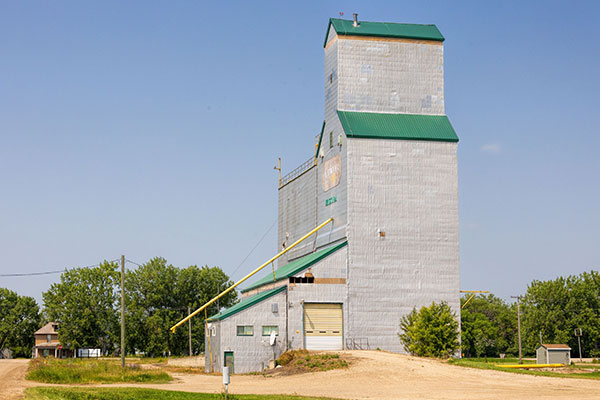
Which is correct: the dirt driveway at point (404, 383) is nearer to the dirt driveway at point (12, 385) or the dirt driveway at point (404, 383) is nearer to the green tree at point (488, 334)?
the dirt driveway at point (12, 385)

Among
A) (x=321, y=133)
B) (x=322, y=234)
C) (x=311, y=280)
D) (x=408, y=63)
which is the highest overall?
(x=408, y=63)

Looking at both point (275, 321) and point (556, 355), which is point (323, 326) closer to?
point (275, 321)

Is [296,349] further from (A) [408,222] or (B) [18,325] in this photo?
(B) [18,325]

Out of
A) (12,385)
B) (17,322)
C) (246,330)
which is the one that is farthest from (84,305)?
(12,385)

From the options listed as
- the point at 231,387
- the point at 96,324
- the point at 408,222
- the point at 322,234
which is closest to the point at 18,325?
the point at 96,324

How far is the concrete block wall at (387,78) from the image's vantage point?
199 ft

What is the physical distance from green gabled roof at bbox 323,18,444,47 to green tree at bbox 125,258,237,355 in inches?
2319

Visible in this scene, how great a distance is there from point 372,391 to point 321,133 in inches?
1283

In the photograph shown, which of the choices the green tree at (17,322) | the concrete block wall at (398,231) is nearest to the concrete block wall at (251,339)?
the concrete block wall at (398,231)

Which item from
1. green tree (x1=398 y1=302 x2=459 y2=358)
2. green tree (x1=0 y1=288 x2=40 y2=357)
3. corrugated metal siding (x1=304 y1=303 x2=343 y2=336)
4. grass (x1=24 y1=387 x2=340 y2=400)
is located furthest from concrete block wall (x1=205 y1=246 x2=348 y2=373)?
green tree (x1=0 y1=288 x2=40 y2=357)

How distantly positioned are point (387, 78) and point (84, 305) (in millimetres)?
62337

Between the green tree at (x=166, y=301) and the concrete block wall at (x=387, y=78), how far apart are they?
5774 centimetres

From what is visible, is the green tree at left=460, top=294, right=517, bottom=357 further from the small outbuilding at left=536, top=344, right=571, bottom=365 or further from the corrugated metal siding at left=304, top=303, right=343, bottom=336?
the corrugated metal siding at left=304, top=303, right=343, bottom=336

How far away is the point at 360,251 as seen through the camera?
188ft
